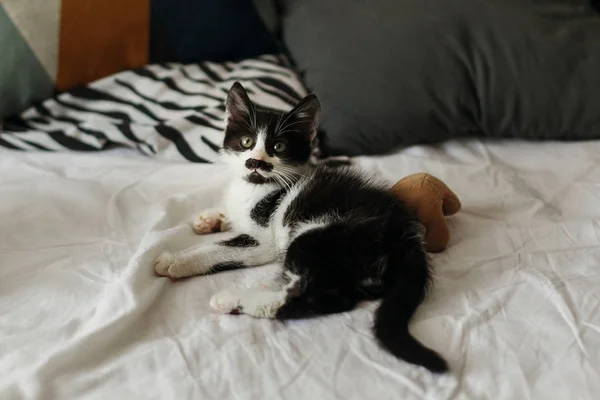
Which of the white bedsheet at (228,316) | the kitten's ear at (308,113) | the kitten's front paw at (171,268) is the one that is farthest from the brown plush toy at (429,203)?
the kitten's front paw at (171,268)

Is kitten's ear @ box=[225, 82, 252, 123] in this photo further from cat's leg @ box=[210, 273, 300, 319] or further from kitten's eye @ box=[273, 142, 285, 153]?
cat's leg @ box=[210, 273, 300, 319]

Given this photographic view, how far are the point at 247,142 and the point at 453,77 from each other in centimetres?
64

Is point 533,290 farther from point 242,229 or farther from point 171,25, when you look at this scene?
point 171,25

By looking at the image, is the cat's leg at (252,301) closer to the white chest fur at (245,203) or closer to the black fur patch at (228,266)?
the black fur patch at (228,266)

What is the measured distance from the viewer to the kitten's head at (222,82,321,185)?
1.21 m

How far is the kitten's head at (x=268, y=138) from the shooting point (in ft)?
3.99

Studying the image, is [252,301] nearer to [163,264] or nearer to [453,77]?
[163,264]

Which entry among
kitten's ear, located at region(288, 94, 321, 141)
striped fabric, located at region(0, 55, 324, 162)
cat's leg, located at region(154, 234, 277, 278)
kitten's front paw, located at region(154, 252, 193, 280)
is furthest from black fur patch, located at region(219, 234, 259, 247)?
striped fabric, located at region(0, 55, 324, 162)

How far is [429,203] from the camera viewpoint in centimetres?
119

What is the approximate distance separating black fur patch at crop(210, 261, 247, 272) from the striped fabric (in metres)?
0.43

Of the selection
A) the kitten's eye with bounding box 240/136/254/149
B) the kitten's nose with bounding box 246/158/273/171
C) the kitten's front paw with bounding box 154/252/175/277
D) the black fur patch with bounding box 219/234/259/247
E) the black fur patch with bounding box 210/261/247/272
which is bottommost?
the black fur patch with bounding box 210/261/247/272

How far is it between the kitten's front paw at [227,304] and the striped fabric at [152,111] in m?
0.57

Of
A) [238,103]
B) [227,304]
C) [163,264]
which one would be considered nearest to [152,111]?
[238,103]

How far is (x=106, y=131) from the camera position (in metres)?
1.52
